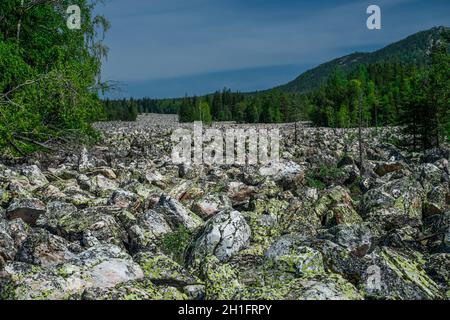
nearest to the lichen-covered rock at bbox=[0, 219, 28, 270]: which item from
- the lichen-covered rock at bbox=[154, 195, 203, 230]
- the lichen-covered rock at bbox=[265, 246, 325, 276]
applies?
the lichen-covered rock at bbox=[154, 195, 203, 230]

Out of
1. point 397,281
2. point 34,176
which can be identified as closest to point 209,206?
point 34,176

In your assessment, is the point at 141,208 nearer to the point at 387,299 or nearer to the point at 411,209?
the point at 411,209

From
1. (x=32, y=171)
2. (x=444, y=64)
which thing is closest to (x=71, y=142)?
(x=32, y=171)

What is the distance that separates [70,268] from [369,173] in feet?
48.0

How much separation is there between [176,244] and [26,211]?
10.9ft

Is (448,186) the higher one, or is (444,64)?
(444,64)

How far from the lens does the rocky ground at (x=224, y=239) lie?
564 centimetres

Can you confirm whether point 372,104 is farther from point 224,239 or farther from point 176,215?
point 224,239

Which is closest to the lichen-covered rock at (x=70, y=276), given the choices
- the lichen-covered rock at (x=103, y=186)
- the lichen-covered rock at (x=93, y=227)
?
the lichen-covered rock at (x=93, y=227)

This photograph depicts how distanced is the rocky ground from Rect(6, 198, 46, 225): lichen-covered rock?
0.02 metres

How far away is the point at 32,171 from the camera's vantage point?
15.1m

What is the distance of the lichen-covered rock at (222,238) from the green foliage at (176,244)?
0.29 meters

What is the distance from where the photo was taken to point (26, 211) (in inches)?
389

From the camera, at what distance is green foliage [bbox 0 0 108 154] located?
15.4 meters
